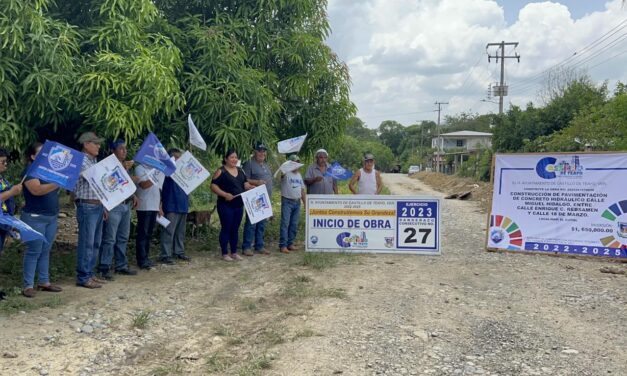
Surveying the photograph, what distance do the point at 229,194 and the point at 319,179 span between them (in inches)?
70.8

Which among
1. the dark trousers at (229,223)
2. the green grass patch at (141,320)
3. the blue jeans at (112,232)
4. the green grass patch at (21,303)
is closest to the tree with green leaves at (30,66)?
the blue jeans at (112,232)

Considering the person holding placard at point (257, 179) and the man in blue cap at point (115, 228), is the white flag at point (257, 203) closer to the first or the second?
the person holding placard at point (257, 179)

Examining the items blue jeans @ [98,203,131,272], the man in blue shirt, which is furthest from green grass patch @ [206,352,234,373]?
the man in blue shirt

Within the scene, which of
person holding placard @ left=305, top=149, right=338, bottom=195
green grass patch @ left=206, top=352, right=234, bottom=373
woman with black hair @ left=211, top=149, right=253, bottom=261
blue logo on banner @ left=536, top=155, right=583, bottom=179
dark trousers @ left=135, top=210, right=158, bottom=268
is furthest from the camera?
person holding placard @ left=305, top=149, right=338, bottom=195

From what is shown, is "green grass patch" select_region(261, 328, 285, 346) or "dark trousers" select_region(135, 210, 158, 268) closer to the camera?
"green grass patch" select_region(261, 328, 285, 346)

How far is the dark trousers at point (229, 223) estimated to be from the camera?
820 cm

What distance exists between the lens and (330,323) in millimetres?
5316

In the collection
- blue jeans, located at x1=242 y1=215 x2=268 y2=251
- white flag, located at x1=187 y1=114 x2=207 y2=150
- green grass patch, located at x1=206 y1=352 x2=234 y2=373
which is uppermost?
white flag, located at x1=187 y1=114 x2=207 y2=150

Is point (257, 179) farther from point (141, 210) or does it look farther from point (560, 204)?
point (560, 204)

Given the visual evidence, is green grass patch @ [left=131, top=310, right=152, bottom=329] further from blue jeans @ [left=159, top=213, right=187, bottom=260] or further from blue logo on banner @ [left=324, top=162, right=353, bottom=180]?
blue logo on banner @ [left=324, top=162, right=353, bottom=180]

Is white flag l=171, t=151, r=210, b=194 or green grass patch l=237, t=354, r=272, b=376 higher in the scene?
white flag l=171, t=151, r=210, b=194

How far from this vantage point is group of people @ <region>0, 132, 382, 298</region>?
5.78 m

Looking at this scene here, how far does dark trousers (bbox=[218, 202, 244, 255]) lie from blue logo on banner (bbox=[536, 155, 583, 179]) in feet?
16.5

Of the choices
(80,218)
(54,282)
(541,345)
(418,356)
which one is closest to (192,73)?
(80,218)
